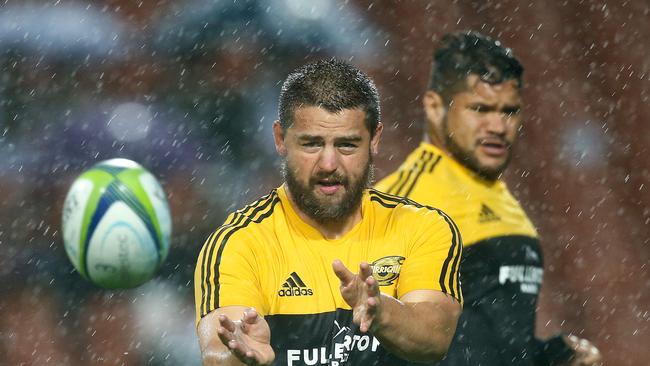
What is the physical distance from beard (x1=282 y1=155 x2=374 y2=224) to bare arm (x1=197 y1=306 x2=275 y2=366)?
1.77 ft

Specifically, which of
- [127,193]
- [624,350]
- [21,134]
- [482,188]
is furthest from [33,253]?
[624,350]

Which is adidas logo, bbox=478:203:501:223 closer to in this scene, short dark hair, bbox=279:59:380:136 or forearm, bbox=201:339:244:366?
short dark hair, bbox=279:59:380:136

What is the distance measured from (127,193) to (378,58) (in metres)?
5.53

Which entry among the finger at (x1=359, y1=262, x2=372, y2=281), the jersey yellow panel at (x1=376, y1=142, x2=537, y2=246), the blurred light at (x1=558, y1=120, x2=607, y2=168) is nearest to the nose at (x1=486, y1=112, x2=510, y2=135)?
the jersey yellow panel at (x1=376, y1=142, x2=537, y2=246)

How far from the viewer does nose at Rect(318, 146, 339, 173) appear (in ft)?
13.1

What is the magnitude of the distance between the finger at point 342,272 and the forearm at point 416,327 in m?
0.20

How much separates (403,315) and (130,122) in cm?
612

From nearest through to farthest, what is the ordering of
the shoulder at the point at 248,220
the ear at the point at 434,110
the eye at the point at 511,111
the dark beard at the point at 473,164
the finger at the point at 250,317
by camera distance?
the finger at the point at 250,317
the shoulder at the point at 248,220
the dark beard at the point at 473,164
the eye at the point at 511,111
the ear at the point at 434,110

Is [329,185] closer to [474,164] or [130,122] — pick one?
[474,164]

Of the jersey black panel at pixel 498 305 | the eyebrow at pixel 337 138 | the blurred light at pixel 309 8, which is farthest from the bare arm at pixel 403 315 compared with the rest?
the blurred light at pixel 309 8

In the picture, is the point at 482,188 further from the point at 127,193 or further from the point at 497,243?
the point at 127,193

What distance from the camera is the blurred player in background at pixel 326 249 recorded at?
399 centimetres

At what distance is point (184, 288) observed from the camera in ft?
29.6

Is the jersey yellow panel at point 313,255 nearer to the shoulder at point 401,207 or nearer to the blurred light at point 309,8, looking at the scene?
the shoulder at point 401,207
